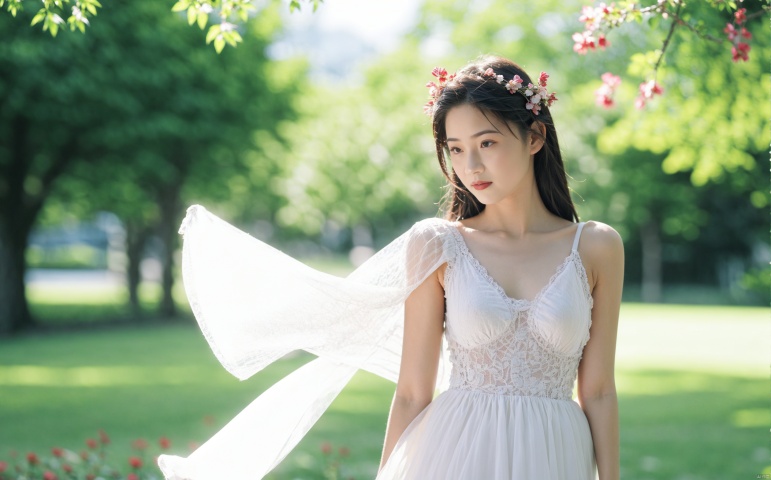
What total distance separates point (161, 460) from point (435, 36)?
29552 mm

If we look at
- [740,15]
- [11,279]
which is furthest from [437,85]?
[11,279]

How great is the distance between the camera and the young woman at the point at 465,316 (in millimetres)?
2873

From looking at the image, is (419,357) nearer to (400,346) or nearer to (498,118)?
(400,346)

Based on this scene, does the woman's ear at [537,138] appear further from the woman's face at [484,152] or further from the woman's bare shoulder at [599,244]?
the woman's bare shoulder at [599,244]

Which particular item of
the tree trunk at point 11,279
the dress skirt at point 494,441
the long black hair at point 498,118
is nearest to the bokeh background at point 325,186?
the tree trunk at point 11,279

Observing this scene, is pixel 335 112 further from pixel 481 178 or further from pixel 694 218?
pixel 481 178

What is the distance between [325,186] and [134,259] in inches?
568

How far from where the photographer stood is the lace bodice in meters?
2.86

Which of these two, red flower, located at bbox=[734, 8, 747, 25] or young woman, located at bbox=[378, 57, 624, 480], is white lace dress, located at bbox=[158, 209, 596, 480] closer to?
young woman, located at bbox=[378, 57, 624, 480]

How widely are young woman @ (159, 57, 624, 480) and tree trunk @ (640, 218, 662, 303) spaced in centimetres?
3615

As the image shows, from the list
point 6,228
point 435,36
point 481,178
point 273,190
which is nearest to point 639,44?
point 435,36

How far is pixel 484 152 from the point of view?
2934 millimetres

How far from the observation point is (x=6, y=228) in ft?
66.7

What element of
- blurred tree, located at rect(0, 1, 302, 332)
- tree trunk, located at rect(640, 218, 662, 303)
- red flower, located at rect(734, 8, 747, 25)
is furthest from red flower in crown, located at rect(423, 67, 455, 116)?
Result: tree trunk, located at rect(640, 218, 662, 303)
